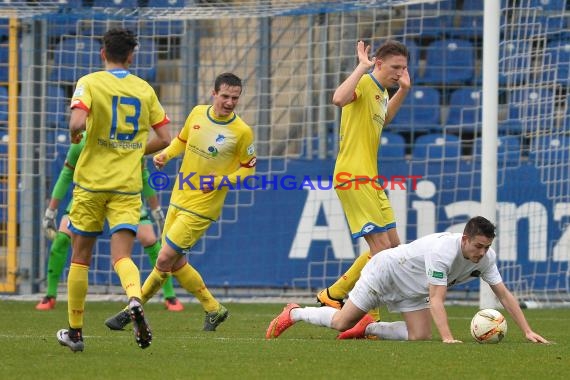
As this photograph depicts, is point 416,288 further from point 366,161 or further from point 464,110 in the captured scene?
point 464,110

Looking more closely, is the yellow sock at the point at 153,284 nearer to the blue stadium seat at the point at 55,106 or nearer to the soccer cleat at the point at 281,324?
the soccer cleat at the point at 281,324

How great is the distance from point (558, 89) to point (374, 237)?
4586 millimetres

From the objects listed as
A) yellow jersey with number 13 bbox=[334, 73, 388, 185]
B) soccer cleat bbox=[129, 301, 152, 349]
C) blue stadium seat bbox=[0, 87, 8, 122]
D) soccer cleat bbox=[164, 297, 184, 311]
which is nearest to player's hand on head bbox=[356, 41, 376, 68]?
yellow jersey with number 13 bbox=[334, 73, 388, 185]

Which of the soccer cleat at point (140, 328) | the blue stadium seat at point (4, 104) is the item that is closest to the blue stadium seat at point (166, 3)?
the blue stadium seat at point (4, 104)

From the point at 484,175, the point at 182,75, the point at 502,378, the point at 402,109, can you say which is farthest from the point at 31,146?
the point at 502,378

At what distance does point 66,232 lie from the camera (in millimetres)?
11617

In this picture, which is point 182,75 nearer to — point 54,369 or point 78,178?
point 78,178

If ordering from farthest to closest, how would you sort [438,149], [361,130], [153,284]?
[438,149] < [153,284] < [361,130]

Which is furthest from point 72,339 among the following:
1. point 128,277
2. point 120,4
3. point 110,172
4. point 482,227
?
point 120,4

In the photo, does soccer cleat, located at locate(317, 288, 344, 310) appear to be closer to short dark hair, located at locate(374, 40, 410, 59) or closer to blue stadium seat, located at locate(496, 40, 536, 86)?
short dark hair, located at locate(374, 40, 410, 59)

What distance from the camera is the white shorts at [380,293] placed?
8.26m

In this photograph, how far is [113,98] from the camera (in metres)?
7.11

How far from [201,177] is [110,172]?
2.61 meters

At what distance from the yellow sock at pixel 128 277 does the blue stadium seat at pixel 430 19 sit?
7.18 metres
